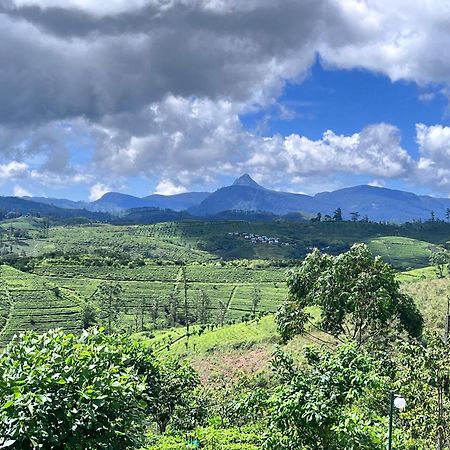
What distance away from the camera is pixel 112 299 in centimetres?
12644

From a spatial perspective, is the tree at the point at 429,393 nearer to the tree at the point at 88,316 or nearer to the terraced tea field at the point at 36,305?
the terraced tea field at the point at 36,305

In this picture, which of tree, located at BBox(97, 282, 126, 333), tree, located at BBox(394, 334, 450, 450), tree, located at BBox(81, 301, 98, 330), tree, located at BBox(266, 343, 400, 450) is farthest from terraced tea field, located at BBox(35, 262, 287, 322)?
tree, located at BBox(266, 343, 400, 450)

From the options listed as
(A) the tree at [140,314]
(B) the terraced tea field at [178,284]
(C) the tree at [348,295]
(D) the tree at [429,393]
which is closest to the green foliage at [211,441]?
(D) the tree at [429,393]

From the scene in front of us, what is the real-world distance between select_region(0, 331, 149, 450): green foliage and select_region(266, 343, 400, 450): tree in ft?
11.6

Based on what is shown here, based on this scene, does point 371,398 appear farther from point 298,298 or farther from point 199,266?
point 199,266

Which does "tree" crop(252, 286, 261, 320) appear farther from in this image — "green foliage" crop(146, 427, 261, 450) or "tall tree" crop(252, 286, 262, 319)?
"green foliage" crop(146, 427, 261, 450)

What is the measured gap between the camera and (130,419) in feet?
25.7

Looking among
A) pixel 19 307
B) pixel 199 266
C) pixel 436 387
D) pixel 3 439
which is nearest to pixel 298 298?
pixel 436 387

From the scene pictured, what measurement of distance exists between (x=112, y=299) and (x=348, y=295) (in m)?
112

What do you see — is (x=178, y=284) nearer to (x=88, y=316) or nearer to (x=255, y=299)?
(x=255, y=299)

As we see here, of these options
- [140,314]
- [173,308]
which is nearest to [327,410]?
[173,308]

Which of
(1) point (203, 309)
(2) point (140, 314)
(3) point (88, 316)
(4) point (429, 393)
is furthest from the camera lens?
(2) point (140, 314)

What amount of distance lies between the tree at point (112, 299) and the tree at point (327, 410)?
110 metres

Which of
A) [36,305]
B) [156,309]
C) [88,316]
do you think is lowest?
[88,316]
